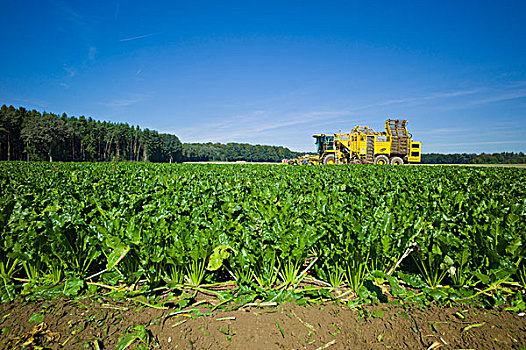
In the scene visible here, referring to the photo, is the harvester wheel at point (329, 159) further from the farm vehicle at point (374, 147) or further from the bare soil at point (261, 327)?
the bare soil at point (261, 327)

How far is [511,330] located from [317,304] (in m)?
1.60

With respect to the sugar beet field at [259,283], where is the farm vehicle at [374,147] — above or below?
above

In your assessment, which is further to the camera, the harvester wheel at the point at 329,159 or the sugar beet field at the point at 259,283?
the harvester wheel at the point at 329,159

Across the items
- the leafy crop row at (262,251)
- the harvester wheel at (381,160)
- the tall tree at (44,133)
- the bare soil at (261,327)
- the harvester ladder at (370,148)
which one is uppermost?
the tall tree at (44,133)

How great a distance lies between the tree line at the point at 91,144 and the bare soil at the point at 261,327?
74925mm

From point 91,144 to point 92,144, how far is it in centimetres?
71

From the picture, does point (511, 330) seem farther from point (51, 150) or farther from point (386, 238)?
point (51, 150)

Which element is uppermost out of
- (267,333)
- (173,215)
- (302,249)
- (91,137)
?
(91,137)

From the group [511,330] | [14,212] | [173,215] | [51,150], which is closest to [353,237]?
[511,330]

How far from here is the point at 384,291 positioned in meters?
3.01

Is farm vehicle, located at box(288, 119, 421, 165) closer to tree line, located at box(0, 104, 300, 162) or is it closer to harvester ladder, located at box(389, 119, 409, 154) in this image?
harvester ladder, located at box(389, 119, 409, 154)

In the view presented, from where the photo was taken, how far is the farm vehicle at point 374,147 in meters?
26.8

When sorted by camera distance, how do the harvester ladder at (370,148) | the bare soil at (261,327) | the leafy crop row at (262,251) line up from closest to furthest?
the bare soil at (261,327) → the leafy crop row at (262,251) → the harvester ladder at (370,148)

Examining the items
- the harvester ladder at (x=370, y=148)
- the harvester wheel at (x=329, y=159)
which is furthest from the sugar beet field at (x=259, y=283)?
the harvester wheel at (x=329, y=159)
